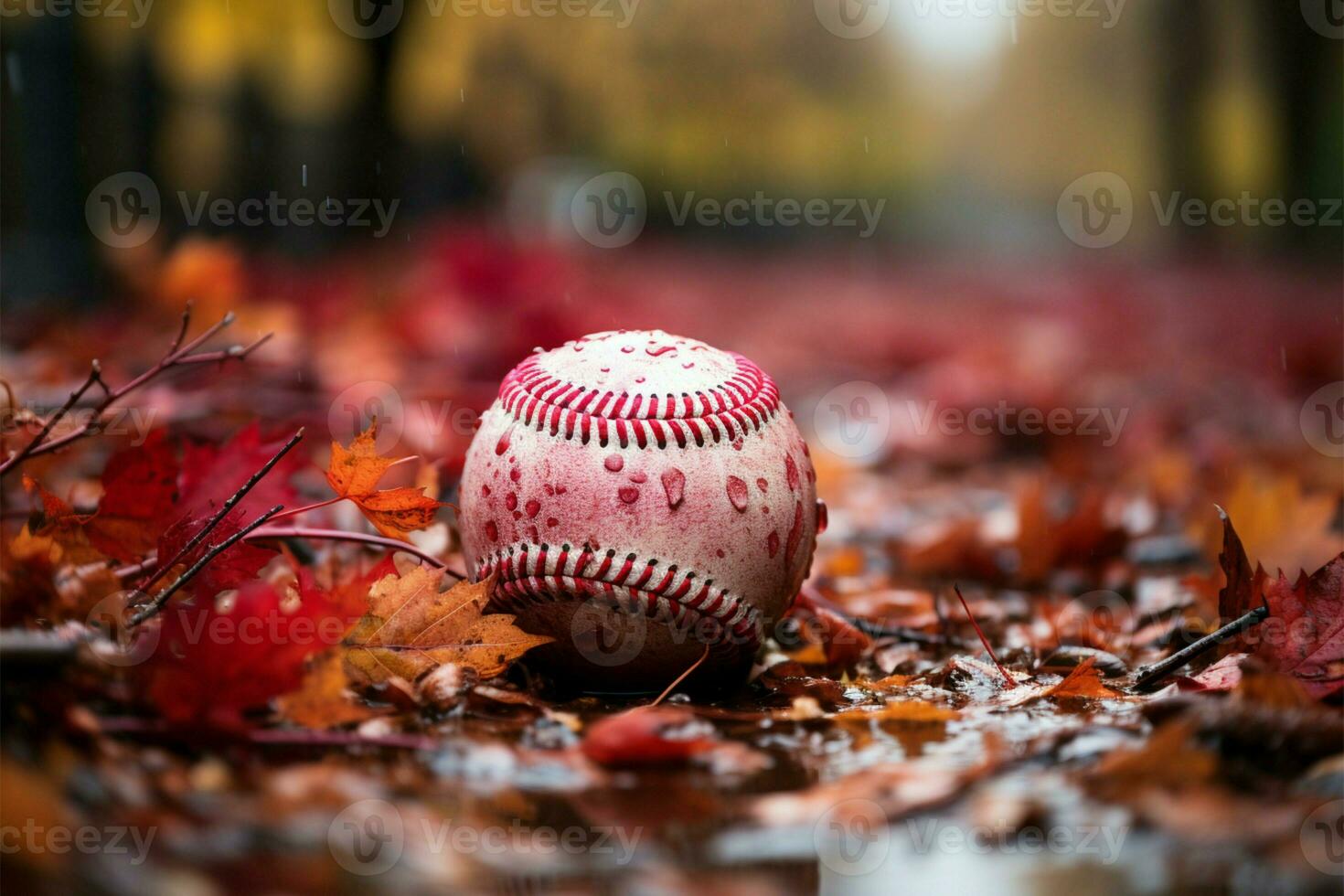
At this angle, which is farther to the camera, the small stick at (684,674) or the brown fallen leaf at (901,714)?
the small stick at (684,674)

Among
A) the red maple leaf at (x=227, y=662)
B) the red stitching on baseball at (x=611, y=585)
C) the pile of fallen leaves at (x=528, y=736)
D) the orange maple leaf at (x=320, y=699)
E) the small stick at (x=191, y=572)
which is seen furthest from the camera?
the red stitching on baseball at (x=611, y=585)

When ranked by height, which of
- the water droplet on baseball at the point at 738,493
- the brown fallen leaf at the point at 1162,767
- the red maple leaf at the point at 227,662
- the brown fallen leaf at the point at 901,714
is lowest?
the brown fallen leaf at the point at 901,714

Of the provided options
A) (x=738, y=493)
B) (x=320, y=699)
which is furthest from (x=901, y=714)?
(x=320, y=699)

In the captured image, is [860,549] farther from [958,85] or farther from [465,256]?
[958,85]

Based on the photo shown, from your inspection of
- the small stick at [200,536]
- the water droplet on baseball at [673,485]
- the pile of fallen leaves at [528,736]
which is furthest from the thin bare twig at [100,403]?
the water droplet on baseball at [673,485]

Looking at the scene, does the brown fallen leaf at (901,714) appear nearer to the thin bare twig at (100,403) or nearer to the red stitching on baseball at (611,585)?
the red stitching on baseball at (611,585)

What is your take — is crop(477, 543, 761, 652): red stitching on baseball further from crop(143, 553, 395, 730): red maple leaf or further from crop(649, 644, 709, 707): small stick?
crop(143, 553, 395, 730): red maple leaf
